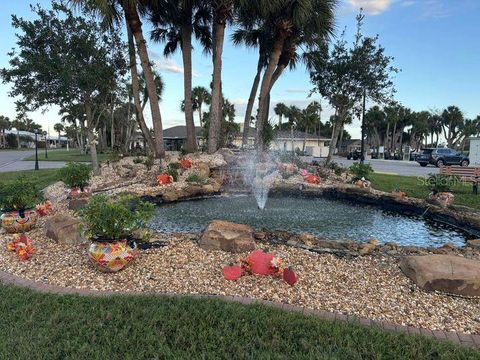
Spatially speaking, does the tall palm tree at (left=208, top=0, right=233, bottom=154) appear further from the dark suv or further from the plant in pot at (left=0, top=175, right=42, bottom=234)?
the dark suv

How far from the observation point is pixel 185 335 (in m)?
2.81

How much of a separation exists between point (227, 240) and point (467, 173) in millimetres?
9859

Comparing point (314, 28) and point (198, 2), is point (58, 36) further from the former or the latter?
point (314, 28)

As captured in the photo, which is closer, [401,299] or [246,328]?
[246,328]

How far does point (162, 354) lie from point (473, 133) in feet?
256

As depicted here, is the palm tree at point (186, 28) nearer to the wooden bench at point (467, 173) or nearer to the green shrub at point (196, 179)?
the green shrub at point (196, 179)

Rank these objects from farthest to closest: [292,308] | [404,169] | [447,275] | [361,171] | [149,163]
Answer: [404,169]
[149,163]
[361,171]
[447,275]
[292,308]

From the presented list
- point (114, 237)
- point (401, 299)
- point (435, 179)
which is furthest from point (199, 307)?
point (435, 179)

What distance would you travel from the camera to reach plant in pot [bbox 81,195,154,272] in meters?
4.24

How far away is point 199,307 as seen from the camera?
3.27m

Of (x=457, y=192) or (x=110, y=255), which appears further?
(x=457, y=192)

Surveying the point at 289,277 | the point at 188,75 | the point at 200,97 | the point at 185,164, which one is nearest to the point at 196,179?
the point at 185,164

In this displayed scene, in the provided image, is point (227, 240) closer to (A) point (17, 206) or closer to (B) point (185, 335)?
(B) point (185, 335)

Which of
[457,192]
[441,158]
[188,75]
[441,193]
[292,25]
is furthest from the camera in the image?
[441,158]
